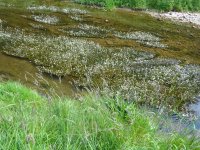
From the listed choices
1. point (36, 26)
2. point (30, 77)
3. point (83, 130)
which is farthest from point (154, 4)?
point (83, 130)

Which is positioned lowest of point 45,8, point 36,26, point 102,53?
point 102,53

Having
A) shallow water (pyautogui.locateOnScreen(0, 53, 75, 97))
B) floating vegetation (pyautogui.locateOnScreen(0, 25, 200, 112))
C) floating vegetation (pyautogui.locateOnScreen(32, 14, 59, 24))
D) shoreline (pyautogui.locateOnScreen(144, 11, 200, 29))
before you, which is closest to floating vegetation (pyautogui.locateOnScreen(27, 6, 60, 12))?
floating vegetation (pyautogui.locateOnScreen(32, 14, 59, 24))

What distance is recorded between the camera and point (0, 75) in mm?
15156

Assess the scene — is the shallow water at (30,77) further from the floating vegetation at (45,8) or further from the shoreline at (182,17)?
the shoreline at (182,17)

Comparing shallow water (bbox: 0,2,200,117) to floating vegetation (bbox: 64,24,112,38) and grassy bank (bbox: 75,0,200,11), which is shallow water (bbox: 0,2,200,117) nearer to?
floating vegetation (bbox: 64,24,112,38)

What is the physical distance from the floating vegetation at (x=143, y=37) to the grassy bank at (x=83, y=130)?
606 inches

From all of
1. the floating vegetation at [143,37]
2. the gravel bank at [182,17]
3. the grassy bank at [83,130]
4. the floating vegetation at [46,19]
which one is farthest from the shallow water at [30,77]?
the gravel bank at [182,17]

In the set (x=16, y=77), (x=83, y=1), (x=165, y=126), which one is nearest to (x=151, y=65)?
(x=16, y=77)

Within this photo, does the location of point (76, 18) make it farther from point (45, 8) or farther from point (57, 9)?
point (45, 8)

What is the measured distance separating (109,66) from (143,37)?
23.2ft

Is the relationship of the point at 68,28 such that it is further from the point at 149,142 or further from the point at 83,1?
the point at 149,142

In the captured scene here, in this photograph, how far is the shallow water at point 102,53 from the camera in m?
15.5

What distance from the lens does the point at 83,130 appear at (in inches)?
266

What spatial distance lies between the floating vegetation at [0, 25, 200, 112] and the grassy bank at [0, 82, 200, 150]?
6.17 m
